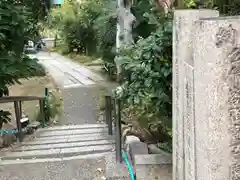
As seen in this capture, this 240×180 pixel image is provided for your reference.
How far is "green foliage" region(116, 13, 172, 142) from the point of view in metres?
3.19

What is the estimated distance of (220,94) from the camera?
5.53 feet

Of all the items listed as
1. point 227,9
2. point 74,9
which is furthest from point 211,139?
point 74,9

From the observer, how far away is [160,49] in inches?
124

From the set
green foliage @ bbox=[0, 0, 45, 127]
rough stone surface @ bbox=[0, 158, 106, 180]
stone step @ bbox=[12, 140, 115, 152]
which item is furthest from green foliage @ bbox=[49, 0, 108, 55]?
rough stone surface @ bbox=[0, 158, 106, 180]

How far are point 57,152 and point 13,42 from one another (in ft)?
5.77

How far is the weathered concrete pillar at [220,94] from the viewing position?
164 cm

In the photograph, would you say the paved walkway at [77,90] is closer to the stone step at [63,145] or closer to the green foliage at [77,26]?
the green foliage at [77,26]

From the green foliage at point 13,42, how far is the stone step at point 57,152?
108 cm

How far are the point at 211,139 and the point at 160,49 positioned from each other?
1518mm

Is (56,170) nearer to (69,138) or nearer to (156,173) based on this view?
(156,173)

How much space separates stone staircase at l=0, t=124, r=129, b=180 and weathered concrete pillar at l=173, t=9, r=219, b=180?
5.83 ft

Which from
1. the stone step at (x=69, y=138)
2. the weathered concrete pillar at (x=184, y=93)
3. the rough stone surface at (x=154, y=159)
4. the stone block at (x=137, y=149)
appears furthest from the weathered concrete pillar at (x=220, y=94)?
the stone step at (x=69, y=138)

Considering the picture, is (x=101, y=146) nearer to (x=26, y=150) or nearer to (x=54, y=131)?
Result: (x=26, y=150)

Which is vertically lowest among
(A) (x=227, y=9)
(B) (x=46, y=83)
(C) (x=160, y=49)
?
(B) (x=46, y=83)
